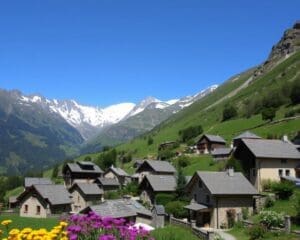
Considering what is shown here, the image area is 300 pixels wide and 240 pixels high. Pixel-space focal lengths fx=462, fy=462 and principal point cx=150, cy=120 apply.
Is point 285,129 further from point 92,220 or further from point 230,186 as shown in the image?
point 92,220

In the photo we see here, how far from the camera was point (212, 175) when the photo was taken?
60.6m

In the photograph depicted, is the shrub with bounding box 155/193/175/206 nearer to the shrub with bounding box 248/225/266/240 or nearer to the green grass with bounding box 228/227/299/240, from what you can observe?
the green grass with bounding box 228/227/299/240

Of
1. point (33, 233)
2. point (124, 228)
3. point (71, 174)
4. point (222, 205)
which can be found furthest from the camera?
point (71, 174)

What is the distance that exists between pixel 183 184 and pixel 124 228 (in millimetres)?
58525

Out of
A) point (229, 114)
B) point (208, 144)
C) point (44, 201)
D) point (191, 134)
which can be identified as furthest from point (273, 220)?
point (229, 114)

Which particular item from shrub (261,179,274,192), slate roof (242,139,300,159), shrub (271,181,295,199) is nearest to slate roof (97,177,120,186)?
slate roof (242,139,300,159)

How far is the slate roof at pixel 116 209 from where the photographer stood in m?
51.9

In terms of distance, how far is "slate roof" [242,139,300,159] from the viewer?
6322 cm

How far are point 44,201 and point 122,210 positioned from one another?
2914 centimetres

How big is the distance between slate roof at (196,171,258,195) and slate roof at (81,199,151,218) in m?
8.70

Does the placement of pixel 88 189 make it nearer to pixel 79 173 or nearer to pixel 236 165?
pixel 79 173

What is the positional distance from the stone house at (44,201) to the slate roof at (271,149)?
115ft

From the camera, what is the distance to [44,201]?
79.7 metres

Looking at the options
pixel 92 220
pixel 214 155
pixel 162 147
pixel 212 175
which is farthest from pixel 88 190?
pixel 92 220
